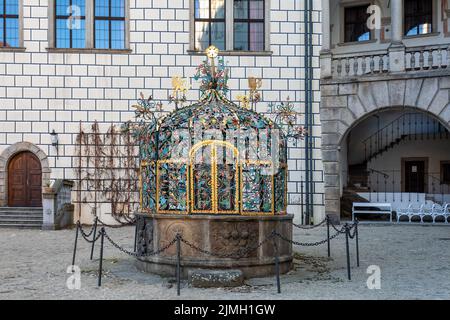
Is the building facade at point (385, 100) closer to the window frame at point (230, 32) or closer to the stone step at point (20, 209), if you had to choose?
the window frame at point (230, 32)

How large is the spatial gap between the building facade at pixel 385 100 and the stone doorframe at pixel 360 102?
31 millimetres

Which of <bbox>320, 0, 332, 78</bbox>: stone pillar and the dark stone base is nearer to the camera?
the dark stone base

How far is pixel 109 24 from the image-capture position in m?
19.7

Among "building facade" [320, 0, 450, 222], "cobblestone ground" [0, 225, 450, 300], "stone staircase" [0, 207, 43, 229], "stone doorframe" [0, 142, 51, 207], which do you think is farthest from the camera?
"stone doorframe" [0, 142, 51, 207]

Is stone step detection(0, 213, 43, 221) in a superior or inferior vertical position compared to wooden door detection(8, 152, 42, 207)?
inferior

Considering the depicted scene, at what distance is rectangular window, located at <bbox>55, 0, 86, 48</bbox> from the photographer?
19.5 metres

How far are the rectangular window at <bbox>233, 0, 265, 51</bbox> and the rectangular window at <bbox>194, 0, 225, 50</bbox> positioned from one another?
0.47 meters

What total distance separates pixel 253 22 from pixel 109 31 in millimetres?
4767

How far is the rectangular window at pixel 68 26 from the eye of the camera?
19.5m

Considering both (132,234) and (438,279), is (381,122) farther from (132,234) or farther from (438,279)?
(438,279)

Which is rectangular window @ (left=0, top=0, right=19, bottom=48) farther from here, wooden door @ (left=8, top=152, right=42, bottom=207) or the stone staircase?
the stone staircase

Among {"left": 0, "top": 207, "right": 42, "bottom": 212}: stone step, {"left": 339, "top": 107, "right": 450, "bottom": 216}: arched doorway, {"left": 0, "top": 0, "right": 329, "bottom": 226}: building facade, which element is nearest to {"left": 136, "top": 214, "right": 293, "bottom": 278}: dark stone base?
{"left": 0, "top": 0, "right": 329, "bottom": 226}: building facade

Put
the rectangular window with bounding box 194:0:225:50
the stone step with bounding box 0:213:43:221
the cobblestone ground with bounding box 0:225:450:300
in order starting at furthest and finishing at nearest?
the rectangular window with bounding box 194:0:225:50
the stone step with bounding box 0:213:43:221
the cobblestone ground with bounding box 0:225:450:300

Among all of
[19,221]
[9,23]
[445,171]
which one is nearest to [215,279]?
[19,221]
